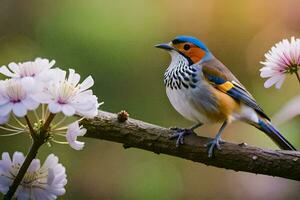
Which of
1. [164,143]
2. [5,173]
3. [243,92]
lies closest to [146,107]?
[243,92]

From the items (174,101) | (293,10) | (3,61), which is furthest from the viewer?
(293,10)

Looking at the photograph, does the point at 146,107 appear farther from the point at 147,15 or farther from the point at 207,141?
the point at 207,141

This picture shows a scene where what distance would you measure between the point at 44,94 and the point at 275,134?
839mm

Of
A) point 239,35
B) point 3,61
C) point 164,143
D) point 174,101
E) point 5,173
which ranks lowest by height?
point 5,173

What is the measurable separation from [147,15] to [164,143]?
3.49 feet

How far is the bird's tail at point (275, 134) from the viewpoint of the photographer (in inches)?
60.1

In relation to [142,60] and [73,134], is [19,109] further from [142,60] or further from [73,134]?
[142,60]

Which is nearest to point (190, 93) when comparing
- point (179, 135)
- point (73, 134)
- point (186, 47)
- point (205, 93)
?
point (205, 93)

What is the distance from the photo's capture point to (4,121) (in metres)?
0.83

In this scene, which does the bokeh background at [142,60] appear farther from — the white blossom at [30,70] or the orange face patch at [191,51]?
the white blossom at [30,70]

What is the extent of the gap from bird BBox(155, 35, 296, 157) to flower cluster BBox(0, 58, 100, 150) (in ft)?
1.96

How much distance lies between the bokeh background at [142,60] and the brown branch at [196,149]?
703 mm

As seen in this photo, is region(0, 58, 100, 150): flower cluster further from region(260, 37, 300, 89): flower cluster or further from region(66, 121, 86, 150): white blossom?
region(260, 37, 300, 89): flower cluster

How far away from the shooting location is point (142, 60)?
224 centimetres
